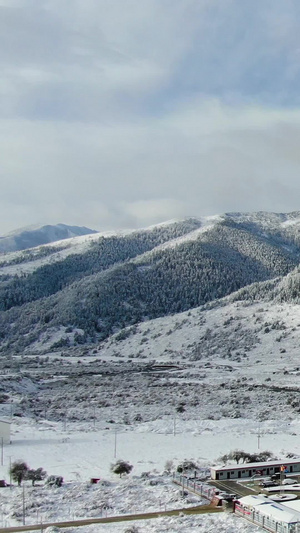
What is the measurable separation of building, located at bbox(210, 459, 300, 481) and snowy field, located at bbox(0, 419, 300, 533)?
3.01m

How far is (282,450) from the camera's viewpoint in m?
43.4

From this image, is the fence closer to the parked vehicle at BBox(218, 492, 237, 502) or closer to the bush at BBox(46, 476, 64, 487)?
the parked vehicle at BBox(218, 492, 237, 502)

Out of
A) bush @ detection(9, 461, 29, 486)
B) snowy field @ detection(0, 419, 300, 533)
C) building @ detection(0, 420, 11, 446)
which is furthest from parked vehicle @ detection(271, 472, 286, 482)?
building @ detection(0, 420, 11, 446)

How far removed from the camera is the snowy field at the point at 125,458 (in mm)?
28859

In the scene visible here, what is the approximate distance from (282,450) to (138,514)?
17.5m

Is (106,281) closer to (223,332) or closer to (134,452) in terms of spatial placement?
(223,332)

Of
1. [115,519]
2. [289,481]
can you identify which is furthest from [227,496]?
[115,519]

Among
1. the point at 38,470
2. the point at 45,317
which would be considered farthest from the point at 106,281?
the point at 38,470

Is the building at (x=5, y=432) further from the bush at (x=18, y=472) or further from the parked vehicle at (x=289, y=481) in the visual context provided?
the parked vehicle at (x=289, y=481)

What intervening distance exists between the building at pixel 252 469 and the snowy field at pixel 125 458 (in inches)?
118

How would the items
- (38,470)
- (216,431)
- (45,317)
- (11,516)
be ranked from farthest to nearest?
(45,317) → (216,431) → (38,470) → (11,516)

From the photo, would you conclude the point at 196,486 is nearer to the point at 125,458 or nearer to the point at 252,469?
the point at 252,469

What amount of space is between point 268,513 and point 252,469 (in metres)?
7.81

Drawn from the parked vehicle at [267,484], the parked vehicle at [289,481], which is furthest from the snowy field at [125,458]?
the parked vehicle at [289,481]
